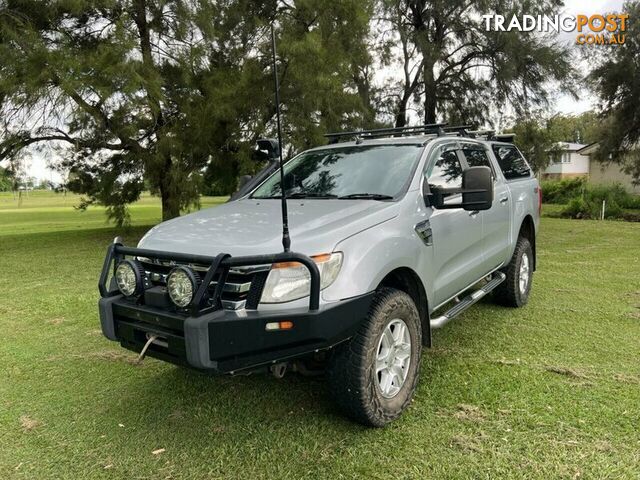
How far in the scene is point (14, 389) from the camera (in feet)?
12.4

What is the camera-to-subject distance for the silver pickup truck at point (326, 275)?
2.53m

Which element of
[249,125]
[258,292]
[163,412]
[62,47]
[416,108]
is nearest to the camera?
[258,292]

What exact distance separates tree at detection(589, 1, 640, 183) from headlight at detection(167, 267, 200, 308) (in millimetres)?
18527

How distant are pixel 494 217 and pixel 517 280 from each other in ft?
3.54

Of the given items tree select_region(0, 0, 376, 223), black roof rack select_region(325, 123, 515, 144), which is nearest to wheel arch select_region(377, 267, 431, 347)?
black roof rack select_region(325, 123, 515, 144)

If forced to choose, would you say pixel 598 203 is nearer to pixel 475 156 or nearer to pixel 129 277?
pixel 475 156

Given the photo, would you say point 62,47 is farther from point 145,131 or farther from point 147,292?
point 147,292

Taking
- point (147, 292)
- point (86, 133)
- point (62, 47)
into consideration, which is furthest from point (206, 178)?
point (147, 292)

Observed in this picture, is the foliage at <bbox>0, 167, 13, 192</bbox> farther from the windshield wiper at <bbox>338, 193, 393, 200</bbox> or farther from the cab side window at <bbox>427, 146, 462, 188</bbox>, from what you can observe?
the cab side window at <bbox>427, 146, 462, 188</bbox>

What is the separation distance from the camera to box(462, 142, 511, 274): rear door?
4570 mm

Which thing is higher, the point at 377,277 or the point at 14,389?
the point at 377,277

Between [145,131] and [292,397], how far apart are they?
923 cm

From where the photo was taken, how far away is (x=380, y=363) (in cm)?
302

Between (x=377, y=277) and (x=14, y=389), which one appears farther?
(x=14, y=389)
